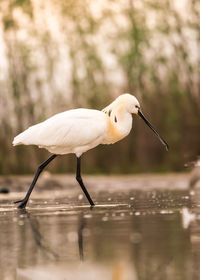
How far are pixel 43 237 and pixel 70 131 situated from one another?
439 centimetres

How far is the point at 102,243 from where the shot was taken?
6.85 meters

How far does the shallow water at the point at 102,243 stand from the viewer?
540cm

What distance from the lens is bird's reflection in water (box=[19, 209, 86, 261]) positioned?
6.21m

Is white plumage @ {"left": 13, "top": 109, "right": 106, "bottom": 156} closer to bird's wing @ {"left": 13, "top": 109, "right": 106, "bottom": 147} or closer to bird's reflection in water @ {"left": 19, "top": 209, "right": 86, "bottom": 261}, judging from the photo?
bird's wing @ {"left": 13, "top": 109, "right": 106, "bottom": 147}

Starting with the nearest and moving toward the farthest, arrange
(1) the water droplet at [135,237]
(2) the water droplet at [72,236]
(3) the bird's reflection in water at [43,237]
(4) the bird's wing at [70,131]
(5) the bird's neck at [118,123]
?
(3) the bird's reflection in water at [43,237], (1) the water droplet at [135,237], (2) the water droplet at [72,236], (4) the bird's wing at [70,131], (5) the bird's neck at [118,123]

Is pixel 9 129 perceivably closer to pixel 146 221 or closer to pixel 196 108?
pixel 196 108

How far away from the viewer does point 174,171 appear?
25500mm

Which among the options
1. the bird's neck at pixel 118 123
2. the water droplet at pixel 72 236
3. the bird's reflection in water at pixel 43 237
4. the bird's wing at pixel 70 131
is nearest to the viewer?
the bird's reflection in water at pixel 43 237

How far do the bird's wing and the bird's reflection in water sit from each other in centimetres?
166

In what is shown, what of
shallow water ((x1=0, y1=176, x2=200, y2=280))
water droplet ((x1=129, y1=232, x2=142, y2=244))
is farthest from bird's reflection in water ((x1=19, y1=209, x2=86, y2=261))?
water droplet ((x1=129, y1=232, x2=142, y2=244))

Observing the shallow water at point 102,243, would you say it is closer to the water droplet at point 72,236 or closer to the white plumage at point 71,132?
the water droplet at point 72,236

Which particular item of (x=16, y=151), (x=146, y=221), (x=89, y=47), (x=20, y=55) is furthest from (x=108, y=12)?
(x=146, y=221)

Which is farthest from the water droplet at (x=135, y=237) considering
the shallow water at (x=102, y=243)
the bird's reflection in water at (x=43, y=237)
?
the bird's reflection in water at (x=43, y=237)

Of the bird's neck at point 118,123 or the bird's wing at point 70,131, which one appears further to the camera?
the bird's neck at point 118,123
